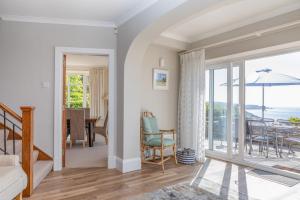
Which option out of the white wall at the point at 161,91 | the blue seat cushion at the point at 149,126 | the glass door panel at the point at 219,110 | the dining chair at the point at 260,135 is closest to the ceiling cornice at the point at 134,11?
the white wall at the point at 161,91

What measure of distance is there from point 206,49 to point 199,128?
1.64 metres

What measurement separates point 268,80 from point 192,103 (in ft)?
4.72

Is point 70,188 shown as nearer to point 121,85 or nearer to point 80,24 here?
point 121,85

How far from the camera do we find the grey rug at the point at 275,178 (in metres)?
3.32

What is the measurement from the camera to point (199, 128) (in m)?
4.47

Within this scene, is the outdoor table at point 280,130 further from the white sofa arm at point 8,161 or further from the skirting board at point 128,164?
the white sofa arm at point 8,161

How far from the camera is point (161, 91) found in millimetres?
4758

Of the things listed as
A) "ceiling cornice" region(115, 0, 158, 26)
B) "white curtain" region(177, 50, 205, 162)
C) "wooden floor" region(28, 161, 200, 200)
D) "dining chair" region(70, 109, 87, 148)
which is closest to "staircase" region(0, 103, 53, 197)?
"wooden floor" region(28, 161, 200, 200)

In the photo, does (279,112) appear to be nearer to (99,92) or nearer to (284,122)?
(284,122)

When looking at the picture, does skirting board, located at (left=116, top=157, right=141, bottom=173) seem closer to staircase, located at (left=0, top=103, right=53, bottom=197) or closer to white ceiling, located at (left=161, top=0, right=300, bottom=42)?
staircase, located at (left=0, top=103, right=53, bottom=197)

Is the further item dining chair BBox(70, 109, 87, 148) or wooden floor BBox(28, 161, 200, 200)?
dining chair BBox(70, 109, 87, 148)

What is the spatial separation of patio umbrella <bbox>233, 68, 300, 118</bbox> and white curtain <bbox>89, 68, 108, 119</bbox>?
5.40 metres

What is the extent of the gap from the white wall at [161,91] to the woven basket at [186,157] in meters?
0.71

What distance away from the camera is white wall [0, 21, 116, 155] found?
3.62m
